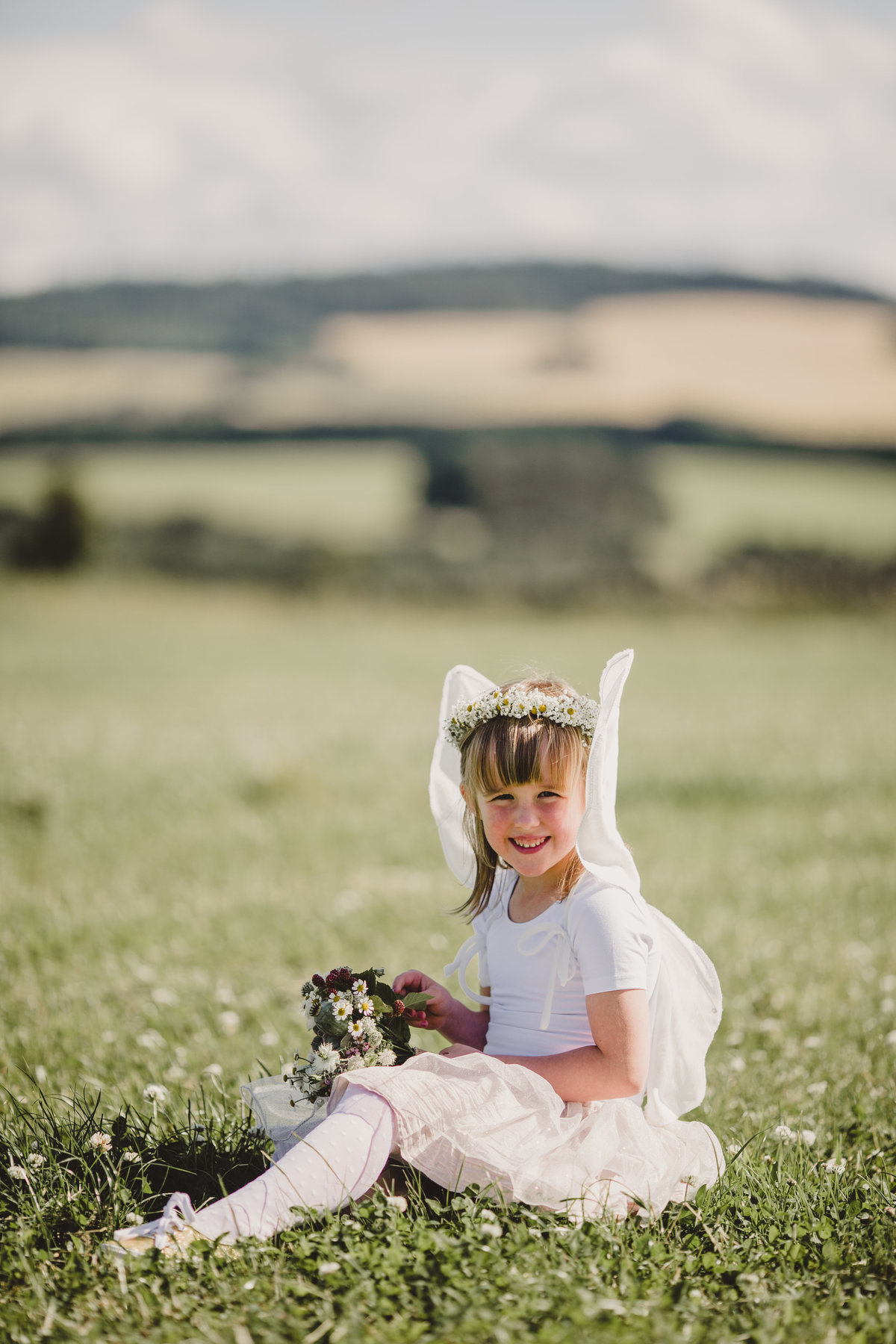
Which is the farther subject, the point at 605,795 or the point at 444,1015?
the point at 444,1015

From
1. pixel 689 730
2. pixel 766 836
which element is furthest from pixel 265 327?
pixel 766 836

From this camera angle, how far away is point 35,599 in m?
35.2

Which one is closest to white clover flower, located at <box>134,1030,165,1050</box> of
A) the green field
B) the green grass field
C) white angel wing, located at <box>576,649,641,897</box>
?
the green grass field

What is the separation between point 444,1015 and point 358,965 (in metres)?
2.71

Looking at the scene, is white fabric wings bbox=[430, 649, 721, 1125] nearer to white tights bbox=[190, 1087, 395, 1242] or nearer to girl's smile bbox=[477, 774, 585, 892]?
girl's smile bbox=[477, 774, 585, 892]

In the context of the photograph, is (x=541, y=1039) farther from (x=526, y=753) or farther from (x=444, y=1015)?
(x=526, y=753)

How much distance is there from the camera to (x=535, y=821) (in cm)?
365

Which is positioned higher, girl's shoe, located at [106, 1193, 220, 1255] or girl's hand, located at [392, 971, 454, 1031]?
girl's hand, located at [392, 971, 454, 1031]

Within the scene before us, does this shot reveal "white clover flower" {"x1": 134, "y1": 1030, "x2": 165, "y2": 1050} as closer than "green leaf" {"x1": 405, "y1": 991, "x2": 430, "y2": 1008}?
No

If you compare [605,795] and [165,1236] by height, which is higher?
[605,795]

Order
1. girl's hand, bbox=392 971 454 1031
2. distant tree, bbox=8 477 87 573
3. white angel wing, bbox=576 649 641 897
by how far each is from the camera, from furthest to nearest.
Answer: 1. distant tree, bbox=8 477 87 573
2. girl's hand, bbox=392 971 454 1031
3. white angel wing, bbox=576 649 641 897

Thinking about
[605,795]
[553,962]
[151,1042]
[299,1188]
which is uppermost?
[605,795]

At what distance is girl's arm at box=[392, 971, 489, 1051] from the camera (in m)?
3.78

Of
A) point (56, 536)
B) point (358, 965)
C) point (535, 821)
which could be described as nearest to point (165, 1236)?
point (535, 821)
